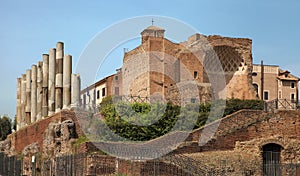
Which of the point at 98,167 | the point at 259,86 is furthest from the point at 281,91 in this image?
the point at 98,167

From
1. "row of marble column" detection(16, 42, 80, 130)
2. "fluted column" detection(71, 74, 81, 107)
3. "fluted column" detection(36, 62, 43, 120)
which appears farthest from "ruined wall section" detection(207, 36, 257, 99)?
"fluted column" detection(36, 62, 43, 120)

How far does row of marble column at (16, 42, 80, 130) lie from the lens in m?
31.1

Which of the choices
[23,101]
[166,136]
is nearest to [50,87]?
[23,101]

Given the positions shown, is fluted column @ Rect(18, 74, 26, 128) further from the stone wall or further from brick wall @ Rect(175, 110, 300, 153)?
brick wall @ Rect(175, 110, 300, 153)

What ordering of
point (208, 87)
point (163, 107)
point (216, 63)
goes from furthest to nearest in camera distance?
point (216, 63), point (208, 87), point (163, 107)

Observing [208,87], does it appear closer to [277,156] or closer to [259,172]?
[277,156]

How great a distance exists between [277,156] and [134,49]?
18772 mm

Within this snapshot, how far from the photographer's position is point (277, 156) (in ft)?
74.7

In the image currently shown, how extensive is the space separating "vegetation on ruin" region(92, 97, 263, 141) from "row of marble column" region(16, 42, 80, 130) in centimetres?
456

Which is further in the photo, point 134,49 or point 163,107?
point 134,49

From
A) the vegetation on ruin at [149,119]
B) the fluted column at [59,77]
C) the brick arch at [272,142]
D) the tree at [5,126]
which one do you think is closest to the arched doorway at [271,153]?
the brick arch at [272,142]

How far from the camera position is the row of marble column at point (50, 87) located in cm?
3111

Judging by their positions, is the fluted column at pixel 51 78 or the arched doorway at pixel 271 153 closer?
the arched doorway at pixel 271 153

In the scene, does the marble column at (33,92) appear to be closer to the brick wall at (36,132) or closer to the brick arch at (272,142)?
the brick wall at (36,132)
